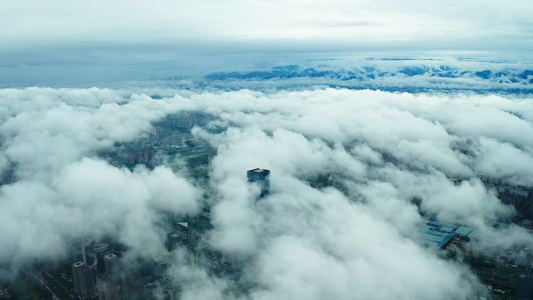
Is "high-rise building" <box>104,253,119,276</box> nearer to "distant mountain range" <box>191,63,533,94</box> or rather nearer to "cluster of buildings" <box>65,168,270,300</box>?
"cluster of buildings" <box>65,168,270,300</box>

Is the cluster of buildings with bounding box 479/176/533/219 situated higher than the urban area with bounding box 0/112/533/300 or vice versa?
the cluster of buildings with bounding box 479/176/533/219

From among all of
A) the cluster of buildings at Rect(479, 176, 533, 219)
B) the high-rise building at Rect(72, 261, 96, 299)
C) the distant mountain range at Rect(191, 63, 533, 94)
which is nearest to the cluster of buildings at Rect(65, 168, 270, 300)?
the high-rise building at Rect(72, 261, 96, 299)

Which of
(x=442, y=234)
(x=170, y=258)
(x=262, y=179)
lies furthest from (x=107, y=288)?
(x=442, y=234)

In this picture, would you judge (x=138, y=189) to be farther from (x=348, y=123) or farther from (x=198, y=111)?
(x=198, y=111)

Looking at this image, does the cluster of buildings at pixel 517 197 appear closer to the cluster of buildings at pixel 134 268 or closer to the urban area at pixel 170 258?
the urban area at pixel 170 258

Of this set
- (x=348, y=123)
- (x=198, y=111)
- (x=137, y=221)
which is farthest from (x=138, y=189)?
(x=198, y=111)

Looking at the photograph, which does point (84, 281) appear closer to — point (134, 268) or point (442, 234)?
point (134, 268)

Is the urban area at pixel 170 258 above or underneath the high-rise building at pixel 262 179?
underneath

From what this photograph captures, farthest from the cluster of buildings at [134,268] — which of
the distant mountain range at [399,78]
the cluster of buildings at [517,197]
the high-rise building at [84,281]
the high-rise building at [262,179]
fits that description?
the distant mountain range at [399,78]
